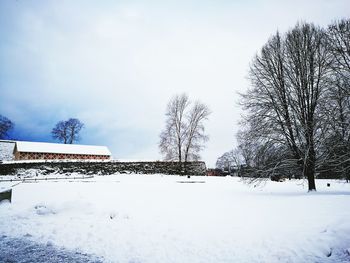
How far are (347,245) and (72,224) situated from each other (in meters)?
8.31

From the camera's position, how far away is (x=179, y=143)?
4234 centimetres

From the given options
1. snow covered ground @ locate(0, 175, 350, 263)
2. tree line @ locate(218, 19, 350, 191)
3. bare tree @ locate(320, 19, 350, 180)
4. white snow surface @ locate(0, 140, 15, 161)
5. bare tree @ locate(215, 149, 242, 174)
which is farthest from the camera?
bare tree @ locate(215, 149, 242, 174)

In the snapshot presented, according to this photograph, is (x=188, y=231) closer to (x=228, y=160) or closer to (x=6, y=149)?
(x=6, y=149)

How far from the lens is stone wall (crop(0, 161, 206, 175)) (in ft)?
128

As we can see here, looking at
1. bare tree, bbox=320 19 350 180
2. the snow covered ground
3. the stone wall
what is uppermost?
bare tree, bbox=320 19 350 180

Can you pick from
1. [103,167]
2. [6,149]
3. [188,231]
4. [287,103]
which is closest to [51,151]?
[6,149]

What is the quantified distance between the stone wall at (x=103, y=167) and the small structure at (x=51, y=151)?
65.1 ft

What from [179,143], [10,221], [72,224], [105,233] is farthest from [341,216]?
[179,143]

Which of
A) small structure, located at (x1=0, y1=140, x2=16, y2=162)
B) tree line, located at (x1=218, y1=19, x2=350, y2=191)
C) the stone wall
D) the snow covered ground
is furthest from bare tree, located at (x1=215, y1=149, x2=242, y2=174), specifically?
the snow covered ground

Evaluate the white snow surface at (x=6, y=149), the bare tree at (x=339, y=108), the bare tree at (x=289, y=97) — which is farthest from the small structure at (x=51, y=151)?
the bare tree at (x=339, y=108)

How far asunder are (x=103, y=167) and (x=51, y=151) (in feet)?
81.6

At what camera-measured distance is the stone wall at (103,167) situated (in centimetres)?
3891

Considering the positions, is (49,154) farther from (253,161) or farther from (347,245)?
(347,245)

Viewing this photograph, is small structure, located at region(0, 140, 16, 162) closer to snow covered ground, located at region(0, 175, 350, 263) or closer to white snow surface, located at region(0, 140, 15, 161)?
white snow surface, located at region(0, 140, 15, 161)
